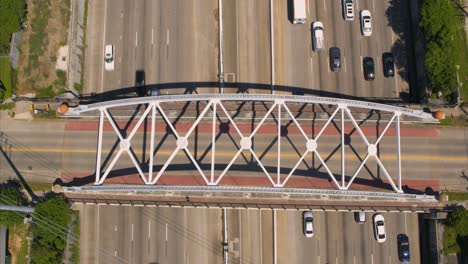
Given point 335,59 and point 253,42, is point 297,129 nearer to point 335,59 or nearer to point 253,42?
point 335,59

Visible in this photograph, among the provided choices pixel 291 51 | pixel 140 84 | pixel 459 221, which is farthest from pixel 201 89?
pixel 459 221

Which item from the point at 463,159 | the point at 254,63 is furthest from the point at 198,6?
the point at 463,159

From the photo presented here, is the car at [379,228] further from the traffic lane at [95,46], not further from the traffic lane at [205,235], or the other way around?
the traffic lane at [95,46]

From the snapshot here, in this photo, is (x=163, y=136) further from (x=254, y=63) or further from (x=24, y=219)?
(x=24, y=219)

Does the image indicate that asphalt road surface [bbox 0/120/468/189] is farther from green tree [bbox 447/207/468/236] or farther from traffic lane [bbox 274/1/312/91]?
traffic lane [bbox 274/1/312/91]

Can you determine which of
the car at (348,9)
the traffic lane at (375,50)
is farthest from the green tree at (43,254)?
the car at (348,9)
